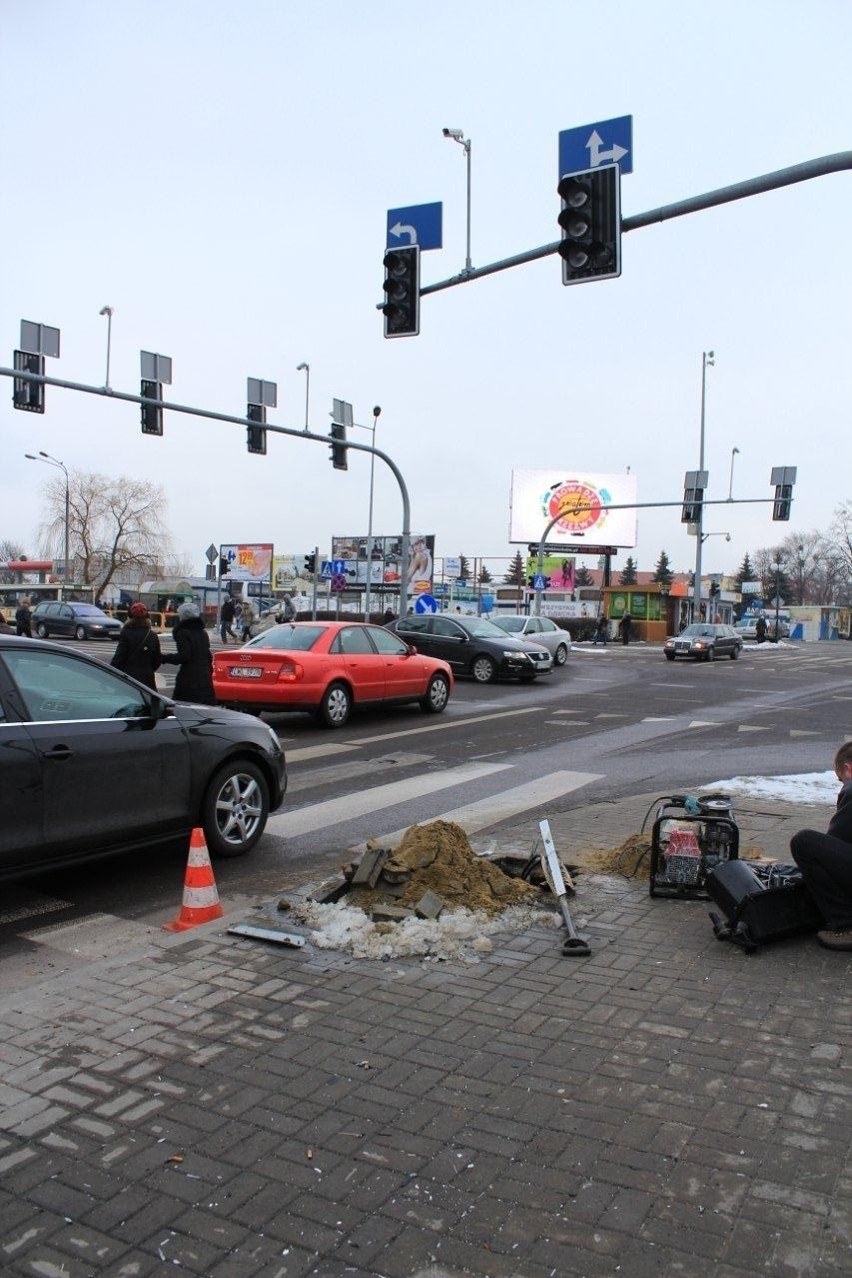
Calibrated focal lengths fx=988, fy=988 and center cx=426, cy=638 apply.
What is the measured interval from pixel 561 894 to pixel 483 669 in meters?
17.6

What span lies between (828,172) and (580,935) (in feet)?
21.9

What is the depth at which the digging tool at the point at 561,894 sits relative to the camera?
4.80 meters

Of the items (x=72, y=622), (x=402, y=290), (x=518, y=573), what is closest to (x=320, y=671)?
(x=402, y=290)

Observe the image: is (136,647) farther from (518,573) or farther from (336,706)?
(518,573)

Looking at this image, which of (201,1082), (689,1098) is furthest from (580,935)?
(201,1082)

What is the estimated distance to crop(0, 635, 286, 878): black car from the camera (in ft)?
17.5

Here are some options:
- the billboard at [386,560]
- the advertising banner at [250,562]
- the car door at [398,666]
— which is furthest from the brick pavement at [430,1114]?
the advertising banner at [250,562]

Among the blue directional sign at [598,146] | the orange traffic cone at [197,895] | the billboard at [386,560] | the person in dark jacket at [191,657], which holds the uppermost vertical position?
the blue directional sign at [598,146]

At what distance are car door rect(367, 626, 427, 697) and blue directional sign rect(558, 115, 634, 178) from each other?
24.2 ft

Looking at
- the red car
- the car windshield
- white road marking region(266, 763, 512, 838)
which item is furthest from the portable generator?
the car windshield

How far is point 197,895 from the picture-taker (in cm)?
527

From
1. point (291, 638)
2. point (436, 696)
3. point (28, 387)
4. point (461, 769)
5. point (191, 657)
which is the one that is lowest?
point (461, 769)

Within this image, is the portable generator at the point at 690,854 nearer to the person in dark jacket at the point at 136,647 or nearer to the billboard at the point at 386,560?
the person in dark jacket at the point at 136,647

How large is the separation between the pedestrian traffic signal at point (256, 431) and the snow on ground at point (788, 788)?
52.9 feet
